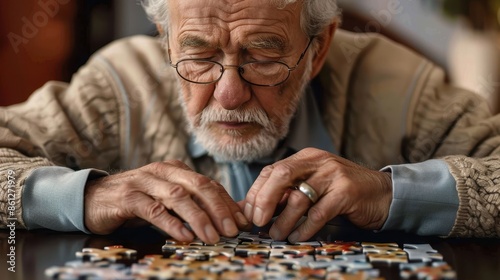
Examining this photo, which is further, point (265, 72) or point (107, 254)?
point (265, 72)

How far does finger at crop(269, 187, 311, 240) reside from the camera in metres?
1.72

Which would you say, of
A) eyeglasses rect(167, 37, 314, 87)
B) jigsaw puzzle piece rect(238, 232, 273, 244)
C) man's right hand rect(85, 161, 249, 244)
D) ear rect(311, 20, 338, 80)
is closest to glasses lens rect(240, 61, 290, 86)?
eyeglasses rect(167, 37, 314, 87)

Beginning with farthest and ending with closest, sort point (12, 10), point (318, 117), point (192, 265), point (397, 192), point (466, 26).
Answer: point (466, 26) → point (12, 10) → point (318, 117) → point (397, 192) → point (192, 265)

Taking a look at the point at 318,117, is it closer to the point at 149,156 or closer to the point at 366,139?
the point at 366,139

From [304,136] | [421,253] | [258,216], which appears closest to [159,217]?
[258,216]

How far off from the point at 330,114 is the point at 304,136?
0.56 ft

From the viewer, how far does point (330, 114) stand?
2.61m

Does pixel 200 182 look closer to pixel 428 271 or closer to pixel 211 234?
pixel 211 234

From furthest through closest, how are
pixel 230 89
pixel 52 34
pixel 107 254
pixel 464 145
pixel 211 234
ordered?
pixel 52 34 → pixel 464 145 → pixel 230 89 → pixel 211 234 → pixel 107 254

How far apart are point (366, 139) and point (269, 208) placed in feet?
3.43

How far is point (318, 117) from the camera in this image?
258cm

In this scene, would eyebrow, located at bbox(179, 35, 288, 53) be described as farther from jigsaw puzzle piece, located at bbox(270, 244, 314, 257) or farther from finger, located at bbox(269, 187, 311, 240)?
jigsaw puzzle piece, located at bbox(270, 244, 314, 257)

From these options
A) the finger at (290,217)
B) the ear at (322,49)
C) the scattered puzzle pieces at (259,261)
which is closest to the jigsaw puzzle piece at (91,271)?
the scattered puzzle pieces at (259,261)

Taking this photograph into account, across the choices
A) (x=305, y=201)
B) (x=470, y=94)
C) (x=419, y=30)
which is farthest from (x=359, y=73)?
(x=419, y=30)
